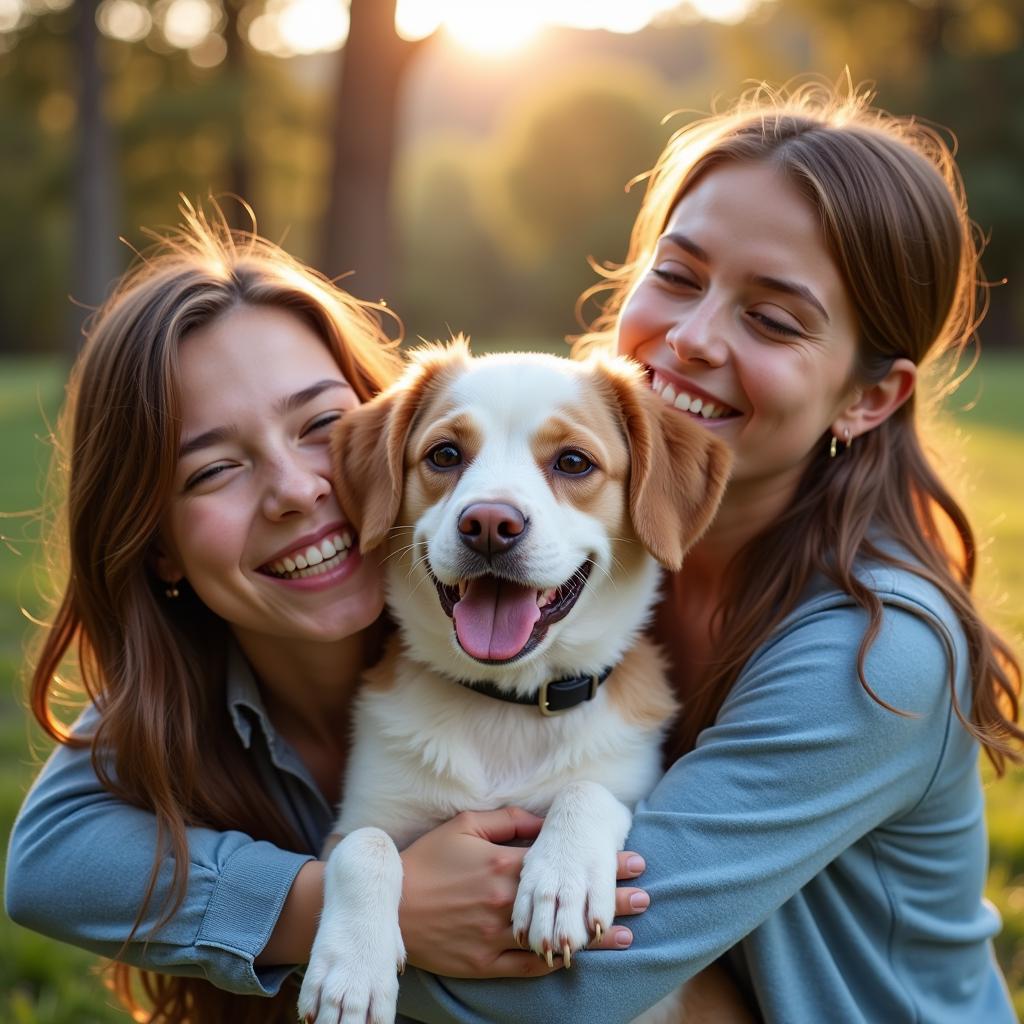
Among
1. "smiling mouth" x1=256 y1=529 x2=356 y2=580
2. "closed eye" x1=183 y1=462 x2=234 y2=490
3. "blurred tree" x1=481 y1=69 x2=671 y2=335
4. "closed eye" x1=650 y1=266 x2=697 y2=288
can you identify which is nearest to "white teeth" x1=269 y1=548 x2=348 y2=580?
"smiling mouth" x1=256 y1=529 x2=356 y2=580

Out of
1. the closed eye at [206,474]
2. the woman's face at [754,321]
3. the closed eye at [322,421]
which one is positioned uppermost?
the woman's face at [754,321]

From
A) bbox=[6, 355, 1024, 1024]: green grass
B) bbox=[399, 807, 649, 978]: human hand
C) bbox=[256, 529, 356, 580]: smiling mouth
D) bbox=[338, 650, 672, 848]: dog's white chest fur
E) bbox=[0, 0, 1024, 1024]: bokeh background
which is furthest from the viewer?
bbox=[0, 0, 1024, 1024]: bokeh background

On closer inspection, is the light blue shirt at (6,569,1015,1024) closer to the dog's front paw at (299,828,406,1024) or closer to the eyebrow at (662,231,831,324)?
the dog's front paw at (299,828,406,1024)

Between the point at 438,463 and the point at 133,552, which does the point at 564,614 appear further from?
the point at 133,552

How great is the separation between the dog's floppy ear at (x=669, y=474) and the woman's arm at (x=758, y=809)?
1.36ft

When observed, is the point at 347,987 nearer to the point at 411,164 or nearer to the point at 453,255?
the point at 453,255

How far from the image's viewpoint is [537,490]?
273cm

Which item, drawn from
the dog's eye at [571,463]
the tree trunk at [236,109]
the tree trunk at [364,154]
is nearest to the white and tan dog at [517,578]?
the dog's eye at [571,463]

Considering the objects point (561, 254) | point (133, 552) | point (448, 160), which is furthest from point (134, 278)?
point (448, 160)

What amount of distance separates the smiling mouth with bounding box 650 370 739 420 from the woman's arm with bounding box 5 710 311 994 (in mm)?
1455

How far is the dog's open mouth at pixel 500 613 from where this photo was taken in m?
2.64

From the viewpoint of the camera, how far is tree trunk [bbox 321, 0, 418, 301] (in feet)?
32.6

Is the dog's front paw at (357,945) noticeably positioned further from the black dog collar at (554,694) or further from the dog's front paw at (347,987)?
the black dog collar at (554,694)

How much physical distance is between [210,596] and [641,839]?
3.93 ft
